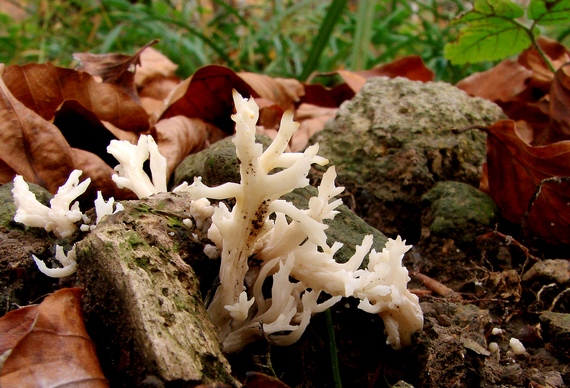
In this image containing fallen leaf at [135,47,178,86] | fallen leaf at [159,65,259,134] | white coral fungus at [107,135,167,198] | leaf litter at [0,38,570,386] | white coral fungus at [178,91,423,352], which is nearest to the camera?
white coral fungus at [178,91,423,352]

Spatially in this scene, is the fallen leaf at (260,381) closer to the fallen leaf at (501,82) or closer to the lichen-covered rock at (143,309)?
the lichen-covered rock at (143,309)

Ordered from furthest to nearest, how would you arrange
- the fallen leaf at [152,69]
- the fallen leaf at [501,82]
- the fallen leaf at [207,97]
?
the fallen leaf at [152,69] → the fallen leaf at [501,82] → the fallen leaf at [207,97]

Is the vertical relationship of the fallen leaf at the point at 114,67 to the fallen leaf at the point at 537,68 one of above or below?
above

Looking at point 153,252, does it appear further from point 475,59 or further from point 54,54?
point 54,54

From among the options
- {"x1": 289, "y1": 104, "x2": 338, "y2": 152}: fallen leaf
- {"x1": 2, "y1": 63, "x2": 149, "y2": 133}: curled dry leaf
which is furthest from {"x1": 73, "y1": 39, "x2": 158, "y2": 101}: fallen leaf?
{"x1": 289, "y1": 104, "x2": 338, "y2": 152}: fallen leaf

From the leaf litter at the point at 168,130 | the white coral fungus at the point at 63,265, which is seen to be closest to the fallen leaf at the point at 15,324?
the leaf litter at the point at 168,130

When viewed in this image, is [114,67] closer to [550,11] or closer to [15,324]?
[15,324]

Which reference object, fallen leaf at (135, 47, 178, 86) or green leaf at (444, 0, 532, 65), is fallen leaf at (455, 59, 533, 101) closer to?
green leaf at (444, 0, 532, 65)
